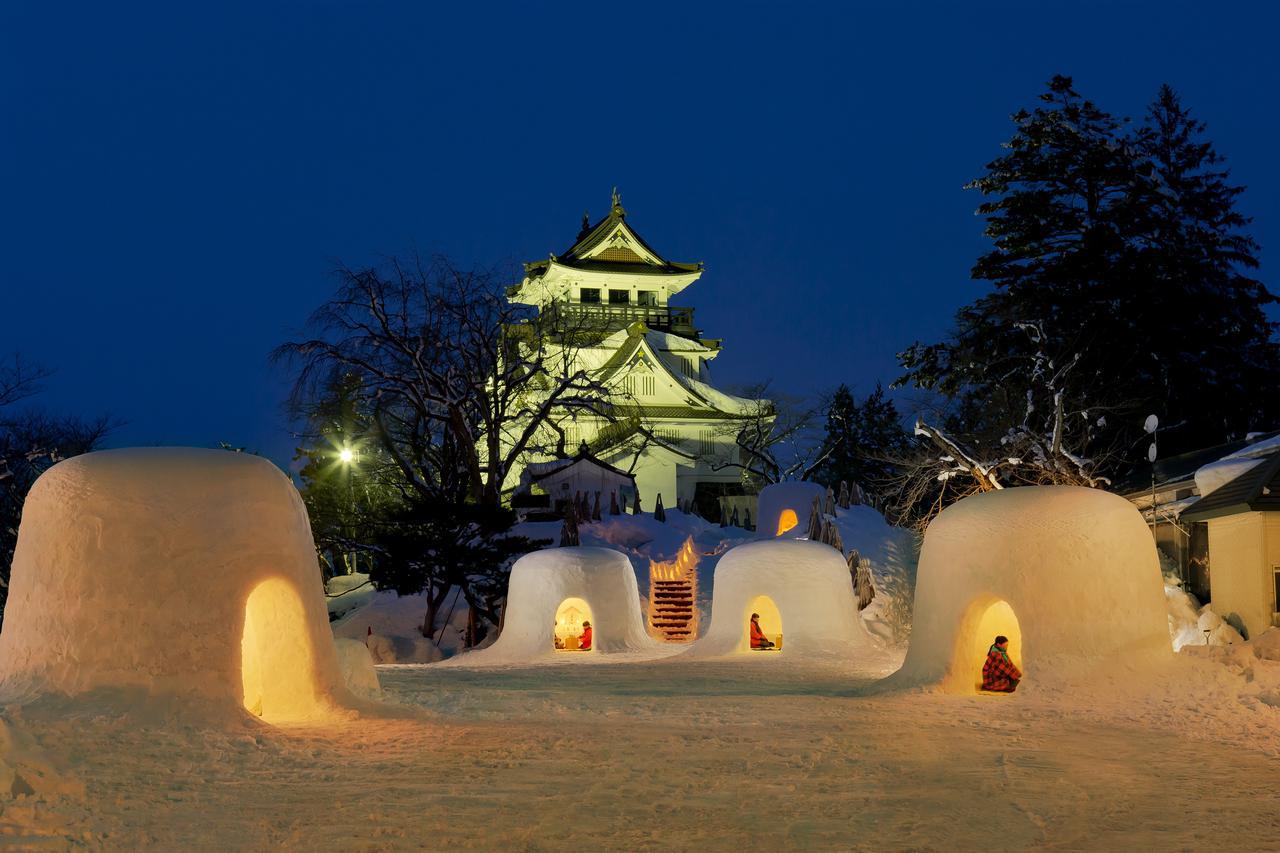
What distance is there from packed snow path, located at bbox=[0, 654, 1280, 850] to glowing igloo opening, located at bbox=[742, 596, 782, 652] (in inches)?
294

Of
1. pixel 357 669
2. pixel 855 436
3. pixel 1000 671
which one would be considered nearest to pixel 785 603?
pixel 1000 671

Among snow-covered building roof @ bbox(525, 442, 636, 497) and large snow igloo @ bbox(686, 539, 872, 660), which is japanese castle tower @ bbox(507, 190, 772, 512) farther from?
large snow igloo @ bbox(686, 539, 872, 660)

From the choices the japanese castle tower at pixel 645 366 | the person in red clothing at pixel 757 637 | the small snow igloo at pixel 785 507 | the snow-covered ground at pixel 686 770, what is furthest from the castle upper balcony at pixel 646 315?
the snow-covered ground at pixel 686 770

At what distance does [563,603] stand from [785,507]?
11453 millimetres

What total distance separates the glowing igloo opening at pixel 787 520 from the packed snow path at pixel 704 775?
18.5 metres

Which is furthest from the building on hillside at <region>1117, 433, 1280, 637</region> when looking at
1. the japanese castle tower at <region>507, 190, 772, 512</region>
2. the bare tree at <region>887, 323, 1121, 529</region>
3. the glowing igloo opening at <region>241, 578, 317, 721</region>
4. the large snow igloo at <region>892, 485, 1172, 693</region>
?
the japanese castle tower at <region>507, 190, 772, 512</region>

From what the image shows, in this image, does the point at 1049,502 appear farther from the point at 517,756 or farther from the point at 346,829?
the point at 346,829

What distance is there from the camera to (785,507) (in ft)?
101

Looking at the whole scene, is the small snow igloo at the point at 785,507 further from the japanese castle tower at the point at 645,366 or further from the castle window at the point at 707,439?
the castle window at the point at 707,439

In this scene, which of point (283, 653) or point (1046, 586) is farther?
point (1046, 586)

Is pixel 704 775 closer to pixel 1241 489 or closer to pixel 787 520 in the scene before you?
pixel 1241 489

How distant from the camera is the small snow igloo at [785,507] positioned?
30547mm

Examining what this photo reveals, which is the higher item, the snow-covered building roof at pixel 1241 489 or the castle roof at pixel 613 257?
the castle roof at pixel 613 257

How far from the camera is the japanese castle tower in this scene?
134 ft
